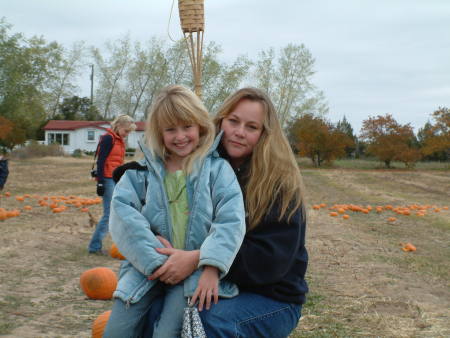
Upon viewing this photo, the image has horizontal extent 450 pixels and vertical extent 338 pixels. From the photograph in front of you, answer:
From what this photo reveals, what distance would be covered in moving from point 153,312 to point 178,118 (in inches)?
36.0

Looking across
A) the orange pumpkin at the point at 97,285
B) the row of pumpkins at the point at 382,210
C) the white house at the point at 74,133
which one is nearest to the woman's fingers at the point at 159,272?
the orange pumpkin at the point at 97,285

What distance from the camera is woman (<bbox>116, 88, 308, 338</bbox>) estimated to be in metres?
2.24

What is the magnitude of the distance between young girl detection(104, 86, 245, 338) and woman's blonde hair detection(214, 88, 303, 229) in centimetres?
12

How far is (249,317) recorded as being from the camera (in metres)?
2.28

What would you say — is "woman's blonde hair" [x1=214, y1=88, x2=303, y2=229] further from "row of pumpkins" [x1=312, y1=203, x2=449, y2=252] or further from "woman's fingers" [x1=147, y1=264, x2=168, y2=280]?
"row of pumpkins" [x1=312, y1=203, x2=449, y2=252]

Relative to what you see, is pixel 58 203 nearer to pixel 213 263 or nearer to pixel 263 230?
pixel 263 230

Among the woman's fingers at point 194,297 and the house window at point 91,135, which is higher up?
the house window at point 91,135

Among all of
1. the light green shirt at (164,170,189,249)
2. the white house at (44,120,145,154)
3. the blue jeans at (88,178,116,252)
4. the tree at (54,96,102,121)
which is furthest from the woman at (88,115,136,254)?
the tree at (54,96,102,121)

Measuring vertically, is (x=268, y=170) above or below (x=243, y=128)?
below

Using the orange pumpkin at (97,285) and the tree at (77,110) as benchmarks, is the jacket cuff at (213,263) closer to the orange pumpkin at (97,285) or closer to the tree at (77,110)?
the orange pumpkin at (97,285)

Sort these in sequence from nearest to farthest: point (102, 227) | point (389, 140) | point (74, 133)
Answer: point (102, 227), point (389, 140), point (74, 133)

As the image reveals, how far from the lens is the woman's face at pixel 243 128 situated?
261 cm

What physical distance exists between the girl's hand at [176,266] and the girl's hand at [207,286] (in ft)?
0.22

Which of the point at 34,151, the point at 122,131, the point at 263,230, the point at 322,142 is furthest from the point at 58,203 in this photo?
the point at 34,151
